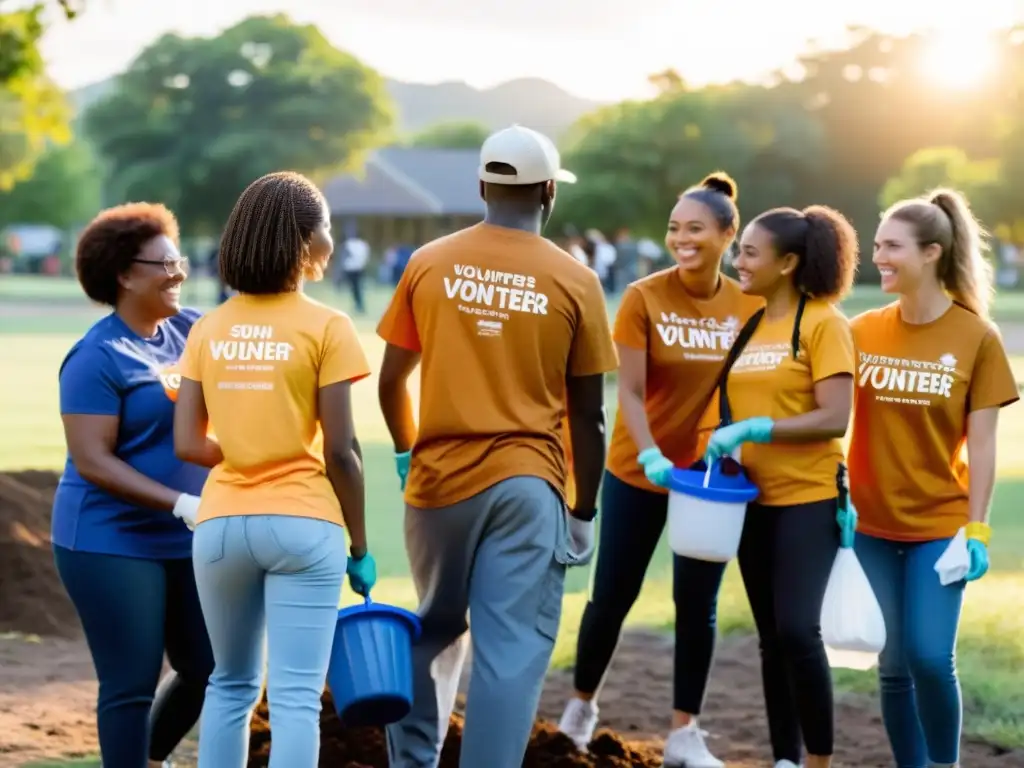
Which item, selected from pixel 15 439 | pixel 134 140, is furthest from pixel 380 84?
pixel 15 439

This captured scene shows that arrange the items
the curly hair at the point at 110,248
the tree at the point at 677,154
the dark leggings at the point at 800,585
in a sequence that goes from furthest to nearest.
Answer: the tree at the point at 677,154 → the dark leggings at the point at 800,585 → the curly hair at the point at 110,248

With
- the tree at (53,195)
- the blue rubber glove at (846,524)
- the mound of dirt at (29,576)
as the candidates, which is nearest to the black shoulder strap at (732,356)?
the blue rubber glove at (846,524)

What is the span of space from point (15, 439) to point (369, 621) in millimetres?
11838

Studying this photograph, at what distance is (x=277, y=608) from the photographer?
3.96m

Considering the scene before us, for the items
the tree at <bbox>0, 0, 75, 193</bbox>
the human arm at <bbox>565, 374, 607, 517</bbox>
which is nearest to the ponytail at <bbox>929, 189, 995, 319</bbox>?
the human arm at <bbox>565, 374, 607, 517</bbox>

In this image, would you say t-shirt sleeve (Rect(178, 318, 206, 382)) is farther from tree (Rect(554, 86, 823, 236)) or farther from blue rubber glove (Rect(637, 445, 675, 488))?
tree (Rect(554, 86, 823, 236))

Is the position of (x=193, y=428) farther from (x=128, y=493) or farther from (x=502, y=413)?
(x=502, y=413)

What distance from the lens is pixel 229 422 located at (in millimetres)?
3977

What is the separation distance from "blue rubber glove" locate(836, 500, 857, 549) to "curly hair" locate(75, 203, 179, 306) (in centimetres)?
225

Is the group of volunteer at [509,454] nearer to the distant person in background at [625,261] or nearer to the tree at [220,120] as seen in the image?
the distant person in background at [625,261]

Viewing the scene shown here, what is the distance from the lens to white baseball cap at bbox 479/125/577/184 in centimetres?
435

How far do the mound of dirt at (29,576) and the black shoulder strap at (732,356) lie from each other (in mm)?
4130

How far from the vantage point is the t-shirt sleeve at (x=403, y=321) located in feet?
14.6

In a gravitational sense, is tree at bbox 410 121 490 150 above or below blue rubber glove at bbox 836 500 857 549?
above
